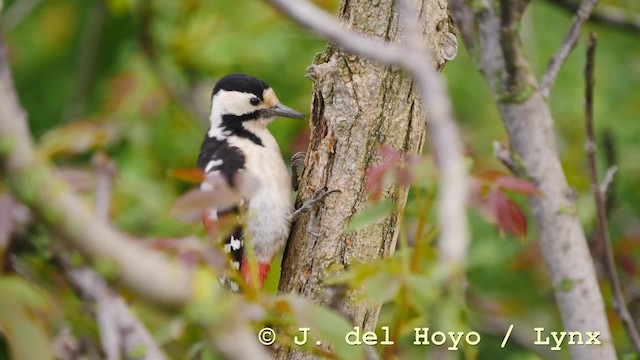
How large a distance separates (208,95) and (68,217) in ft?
14.1

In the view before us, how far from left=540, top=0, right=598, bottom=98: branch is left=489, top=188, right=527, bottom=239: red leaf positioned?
0.66 m

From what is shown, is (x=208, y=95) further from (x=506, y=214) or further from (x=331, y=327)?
(x=331, y=327)

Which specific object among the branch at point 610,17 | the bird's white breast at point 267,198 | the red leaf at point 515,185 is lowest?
the bird's white breast at point 267,198

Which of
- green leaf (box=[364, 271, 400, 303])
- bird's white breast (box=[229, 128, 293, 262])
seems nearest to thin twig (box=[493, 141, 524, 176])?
bird's white breast (box=[229, 128, 293, 262])

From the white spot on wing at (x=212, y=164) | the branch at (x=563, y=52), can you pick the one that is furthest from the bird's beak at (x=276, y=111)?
the branch at (x=563, y=52)

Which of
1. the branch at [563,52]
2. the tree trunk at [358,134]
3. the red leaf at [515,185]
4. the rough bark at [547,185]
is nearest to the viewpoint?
the red leaf at [515,185]

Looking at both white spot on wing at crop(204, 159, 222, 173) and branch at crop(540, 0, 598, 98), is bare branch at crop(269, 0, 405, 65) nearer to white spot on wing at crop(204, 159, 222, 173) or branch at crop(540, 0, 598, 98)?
branch at crop(540, 0, 598, 98)

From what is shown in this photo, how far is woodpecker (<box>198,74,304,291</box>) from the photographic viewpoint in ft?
10.8

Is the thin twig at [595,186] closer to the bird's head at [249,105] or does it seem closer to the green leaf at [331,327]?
the green leaf at [331,327]

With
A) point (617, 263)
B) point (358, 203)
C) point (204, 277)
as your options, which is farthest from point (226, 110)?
point (204, 277)

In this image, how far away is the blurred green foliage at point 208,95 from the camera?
15.4ft

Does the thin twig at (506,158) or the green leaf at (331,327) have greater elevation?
the thin twig at (506,158)

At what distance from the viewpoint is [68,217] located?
3.97ft

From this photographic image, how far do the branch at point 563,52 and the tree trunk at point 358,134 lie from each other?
1.35 ft
